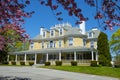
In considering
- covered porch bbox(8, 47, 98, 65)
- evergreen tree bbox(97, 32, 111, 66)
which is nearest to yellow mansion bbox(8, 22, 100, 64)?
covered porch bbox(8, 47, 98, 65)

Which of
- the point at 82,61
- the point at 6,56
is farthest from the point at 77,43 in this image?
the point at 6,56

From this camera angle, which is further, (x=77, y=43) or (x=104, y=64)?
(x=77, y=43)

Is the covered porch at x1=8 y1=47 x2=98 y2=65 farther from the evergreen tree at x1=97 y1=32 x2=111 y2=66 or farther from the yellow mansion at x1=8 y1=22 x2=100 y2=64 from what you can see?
the evergreen tree at x1=97 y1=32 x2=111 y2=66

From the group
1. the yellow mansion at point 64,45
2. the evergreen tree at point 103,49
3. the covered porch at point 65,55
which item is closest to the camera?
the covered porch at point 65,55

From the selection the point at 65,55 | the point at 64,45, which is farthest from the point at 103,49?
the point at 64,45

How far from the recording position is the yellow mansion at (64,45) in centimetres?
4516

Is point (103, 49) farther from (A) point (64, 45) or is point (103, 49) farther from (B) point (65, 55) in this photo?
(A) point (64, 45)

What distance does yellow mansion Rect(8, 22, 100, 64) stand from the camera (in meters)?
45.2

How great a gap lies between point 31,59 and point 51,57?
5.89 m

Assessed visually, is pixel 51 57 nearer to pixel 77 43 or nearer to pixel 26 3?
pixel 77 43

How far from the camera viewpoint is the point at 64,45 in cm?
4912

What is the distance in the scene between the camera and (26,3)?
6488 millimetres

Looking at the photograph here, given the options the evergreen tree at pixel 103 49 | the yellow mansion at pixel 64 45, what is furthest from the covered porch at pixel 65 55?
the evergreen tree at pixel 103 49

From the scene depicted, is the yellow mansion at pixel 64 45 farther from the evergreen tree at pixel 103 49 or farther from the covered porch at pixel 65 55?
the evergreen tree at pixel 103 49
